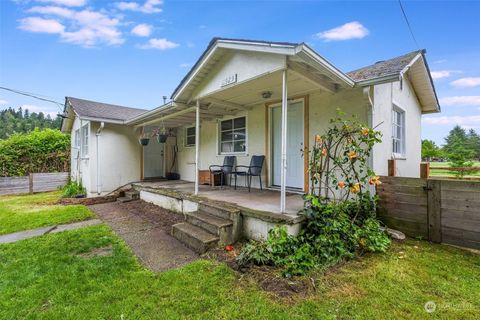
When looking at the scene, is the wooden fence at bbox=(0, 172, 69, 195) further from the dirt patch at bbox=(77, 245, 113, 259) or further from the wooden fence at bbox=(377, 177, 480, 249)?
the wooden fence at bbox=(377, 177, 480, 249)

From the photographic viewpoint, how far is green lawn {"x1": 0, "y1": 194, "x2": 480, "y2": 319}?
2037mm

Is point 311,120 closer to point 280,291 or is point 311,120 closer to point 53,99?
point 280,291

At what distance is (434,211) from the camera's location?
3533mm

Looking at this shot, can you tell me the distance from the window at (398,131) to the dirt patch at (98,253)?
243 inches

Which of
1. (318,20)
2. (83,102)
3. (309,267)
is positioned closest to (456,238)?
(309,267)

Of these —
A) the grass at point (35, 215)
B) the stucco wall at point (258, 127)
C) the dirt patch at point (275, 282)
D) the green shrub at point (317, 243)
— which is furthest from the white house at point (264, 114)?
the grass at point (35, 215)

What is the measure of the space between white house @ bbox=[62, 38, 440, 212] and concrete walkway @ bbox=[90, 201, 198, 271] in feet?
4.09

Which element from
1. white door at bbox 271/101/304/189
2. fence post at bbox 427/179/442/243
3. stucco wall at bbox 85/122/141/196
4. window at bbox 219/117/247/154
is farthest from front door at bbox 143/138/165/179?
fence post at bbox 427/179/442/243

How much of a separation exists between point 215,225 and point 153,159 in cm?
677

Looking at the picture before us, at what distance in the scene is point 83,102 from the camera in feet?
31.0

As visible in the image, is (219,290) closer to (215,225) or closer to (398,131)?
(215,225)

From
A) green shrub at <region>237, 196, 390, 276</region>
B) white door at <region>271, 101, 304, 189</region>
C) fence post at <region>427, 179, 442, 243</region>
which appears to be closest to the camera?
green shrub at <region>237, 196, 390, 276</region>

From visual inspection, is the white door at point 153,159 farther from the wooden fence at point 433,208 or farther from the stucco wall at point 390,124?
the wooden fence at point 433,208

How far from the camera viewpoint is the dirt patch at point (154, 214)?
4.87 meters
